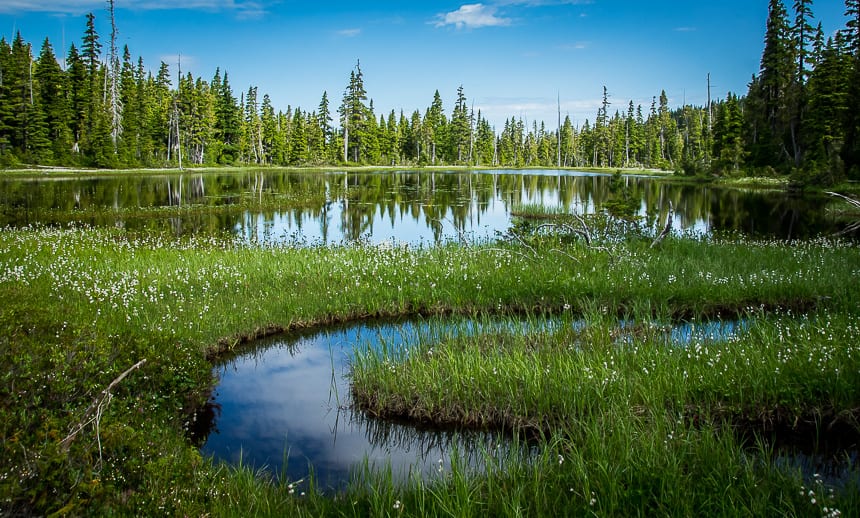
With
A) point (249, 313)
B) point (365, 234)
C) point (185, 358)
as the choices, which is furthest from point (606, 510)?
point (365, 234)

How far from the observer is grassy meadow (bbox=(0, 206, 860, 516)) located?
471 centimetres

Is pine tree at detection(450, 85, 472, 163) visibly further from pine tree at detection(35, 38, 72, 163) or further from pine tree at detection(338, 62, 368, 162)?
pine tree at detection(35, 38, 72, 163)

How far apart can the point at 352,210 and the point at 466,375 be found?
95.3ft

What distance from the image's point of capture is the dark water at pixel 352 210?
87.8 ft

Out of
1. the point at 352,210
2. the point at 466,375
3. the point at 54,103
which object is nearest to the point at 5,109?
the point at 54,103

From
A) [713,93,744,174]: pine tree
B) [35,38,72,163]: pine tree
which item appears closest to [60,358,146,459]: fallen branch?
[713,93,744,174]: pine tree

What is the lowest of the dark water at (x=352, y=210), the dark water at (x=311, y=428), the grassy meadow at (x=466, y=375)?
the dark water at (x=311, y=428)

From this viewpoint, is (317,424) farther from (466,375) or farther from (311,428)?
(466,375)

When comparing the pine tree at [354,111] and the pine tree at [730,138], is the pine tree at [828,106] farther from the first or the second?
the pine tree at [354,111]

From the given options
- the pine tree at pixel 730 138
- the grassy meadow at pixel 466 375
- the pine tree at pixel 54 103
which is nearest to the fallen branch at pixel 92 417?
the grassy meadow at pixel 466 375

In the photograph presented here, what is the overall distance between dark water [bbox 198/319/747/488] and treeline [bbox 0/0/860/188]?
4556cm

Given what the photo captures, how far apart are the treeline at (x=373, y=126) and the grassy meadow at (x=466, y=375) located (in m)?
40.8

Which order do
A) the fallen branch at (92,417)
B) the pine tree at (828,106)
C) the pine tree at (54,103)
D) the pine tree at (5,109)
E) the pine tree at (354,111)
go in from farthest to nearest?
the pine tree at (354,111) < the pine tree at (54,103) < the pine tree at (5,109) < the pine tree at (828,106) < the fallen branch at (92,417)

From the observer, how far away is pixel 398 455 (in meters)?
7.29
